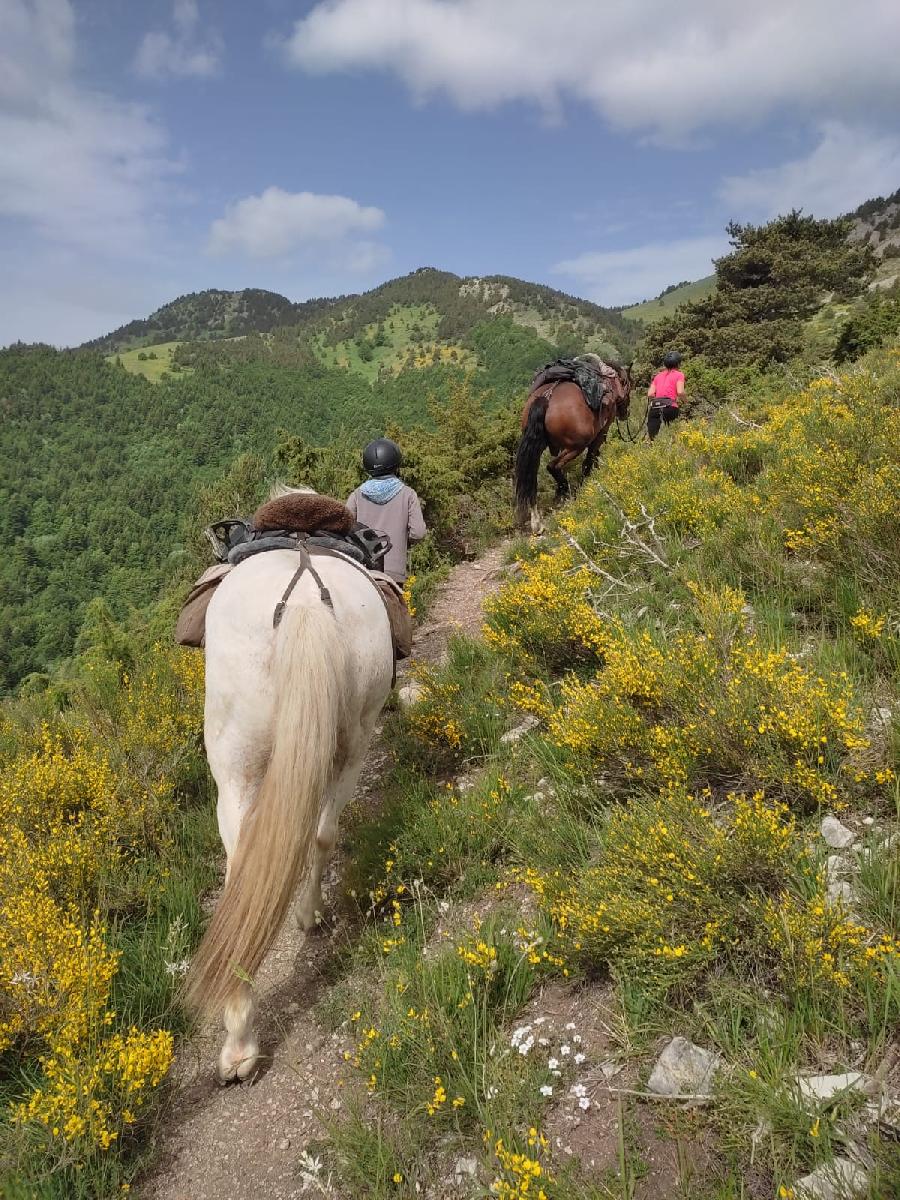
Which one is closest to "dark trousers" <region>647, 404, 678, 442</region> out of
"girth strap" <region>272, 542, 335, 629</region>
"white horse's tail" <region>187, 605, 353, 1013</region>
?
"girth strap" <region>272, 542, 335, 629</region>

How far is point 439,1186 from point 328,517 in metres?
2.76

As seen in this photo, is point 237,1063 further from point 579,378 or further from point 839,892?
point 579,378

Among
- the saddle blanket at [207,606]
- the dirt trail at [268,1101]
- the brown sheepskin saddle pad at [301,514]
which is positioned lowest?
the dirt trail at [268,1101]

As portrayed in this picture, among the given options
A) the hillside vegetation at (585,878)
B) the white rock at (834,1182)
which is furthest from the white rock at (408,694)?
the white rock at (834,1182)

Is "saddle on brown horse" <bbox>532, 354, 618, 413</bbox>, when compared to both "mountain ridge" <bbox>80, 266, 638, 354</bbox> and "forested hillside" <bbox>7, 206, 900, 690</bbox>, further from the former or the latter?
"mountain ridge" <bbox>80, 266, 638, 354</bbox>

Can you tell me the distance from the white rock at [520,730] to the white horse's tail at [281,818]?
5.02ft

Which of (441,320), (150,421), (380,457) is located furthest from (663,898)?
(441,320)

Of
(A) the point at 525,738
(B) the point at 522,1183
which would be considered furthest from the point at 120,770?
(B) the point at 522,1183

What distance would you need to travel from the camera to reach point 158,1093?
7.58ft

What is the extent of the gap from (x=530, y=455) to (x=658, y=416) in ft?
12.3

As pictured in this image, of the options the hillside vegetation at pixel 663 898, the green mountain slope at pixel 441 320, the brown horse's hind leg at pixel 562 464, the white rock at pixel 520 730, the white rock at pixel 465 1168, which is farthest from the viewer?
the green mountain slope at pixel 441 320

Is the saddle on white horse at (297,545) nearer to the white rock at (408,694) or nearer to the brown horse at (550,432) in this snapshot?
the white rock at (408,694)

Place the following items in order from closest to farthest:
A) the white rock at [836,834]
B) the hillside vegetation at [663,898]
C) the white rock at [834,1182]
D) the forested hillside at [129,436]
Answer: the white rock at [834,1182] → the hillside vegetation at [663,898] → the white rock at [836,834] → the forested hillside at [129,436]

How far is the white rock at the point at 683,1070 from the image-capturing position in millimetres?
1650
